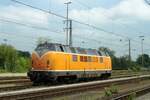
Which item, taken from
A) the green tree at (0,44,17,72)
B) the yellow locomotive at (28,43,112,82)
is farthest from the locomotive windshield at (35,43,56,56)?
the green tree at (0,44,17,72)

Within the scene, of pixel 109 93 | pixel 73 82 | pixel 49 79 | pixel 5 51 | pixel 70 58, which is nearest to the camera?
pixel 109 93

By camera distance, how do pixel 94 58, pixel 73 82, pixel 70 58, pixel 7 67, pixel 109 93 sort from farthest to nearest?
pixel 7 67 < pixel 94 58 < pixel 73 82 < pixel 70 58 < pixel 109 93

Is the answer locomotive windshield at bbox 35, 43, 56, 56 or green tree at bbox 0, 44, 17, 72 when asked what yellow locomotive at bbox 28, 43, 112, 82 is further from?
green tree at bbox 0, 44, 17, 72

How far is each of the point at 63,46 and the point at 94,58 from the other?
6.47m

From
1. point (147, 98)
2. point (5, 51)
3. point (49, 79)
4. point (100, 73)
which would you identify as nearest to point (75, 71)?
point (49, 79)

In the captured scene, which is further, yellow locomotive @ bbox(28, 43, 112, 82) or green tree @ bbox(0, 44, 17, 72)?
green tree @ bbox(0, 44, 17, 72)

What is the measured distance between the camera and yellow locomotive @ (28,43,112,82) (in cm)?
2809

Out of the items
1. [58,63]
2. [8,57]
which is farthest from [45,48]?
[8,57]

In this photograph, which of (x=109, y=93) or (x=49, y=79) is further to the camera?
(x=49, y=79)

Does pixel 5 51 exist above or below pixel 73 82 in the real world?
above

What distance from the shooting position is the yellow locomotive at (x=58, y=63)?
28.1 metres

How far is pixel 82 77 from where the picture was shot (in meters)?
33.1

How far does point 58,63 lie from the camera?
2853 centimetres

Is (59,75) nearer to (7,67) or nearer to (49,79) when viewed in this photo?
(49,79)
